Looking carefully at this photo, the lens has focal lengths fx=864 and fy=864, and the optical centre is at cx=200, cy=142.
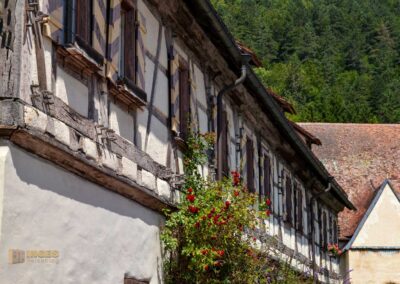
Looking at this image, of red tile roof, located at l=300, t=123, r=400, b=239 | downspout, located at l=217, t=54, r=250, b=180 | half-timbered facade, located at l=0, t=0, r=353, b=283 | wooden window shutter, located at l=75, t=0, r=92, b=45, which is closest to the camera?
half-timbered facade, located at l=0, t=0, r=353, b=283

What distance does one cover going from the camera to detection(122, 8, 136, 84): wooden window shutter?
955 cm

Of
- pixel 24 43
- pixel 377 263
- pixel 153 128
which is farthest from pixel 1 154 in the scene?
pixel 377 263

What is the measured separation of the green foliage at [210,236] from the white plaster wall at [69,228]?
537mm

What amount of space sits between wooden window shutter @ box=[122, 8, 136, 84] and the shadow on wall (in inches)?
56.2

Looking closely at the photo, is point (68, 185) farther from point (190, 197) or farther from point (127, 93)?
point (190, 197)

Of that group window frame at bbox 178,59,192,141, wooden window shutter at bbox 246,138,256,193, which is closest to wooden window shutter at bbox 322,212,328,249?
wooden window shutter at bbox 246,138,256,193

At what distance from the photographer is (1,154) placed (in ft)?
20.5

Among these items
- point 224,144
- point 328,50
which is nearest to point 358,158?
point 224,144

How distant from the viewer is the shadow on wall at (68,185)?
21.4ft

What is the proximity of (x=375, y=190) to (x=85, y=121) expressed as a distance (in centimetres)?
2881

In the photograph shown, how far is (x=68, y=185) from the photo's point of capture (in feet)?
24.3

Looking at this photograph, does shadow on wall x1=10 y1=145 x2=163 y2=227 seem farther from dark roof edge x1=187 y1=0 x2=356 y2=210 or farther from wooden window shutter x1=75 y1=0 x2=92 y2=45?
dark roof edge x1=187 y1=0 x2=356 y2=210

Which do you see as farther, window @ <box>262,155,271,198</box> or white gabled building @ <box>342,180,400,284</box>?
white gabled building @ <box>342,180,400,284</box>

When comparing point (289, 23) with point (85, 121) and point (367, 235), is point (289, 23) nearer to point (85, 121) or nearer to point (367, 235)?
point (367, 235)
